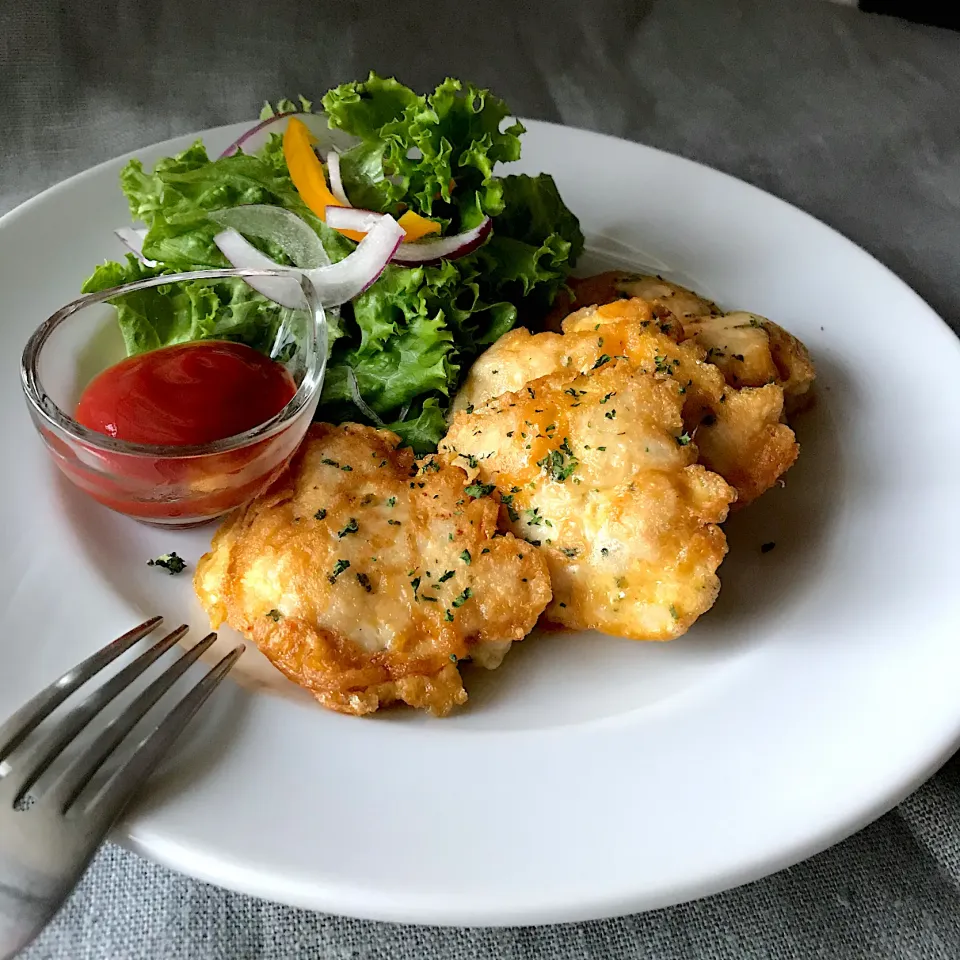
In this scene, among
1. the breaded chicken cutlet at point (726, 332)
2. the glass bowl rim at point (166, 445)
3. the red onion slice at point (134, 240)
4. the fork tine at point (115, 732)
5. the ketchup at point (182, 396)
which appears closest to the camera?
the fork tine at point (115, 732)

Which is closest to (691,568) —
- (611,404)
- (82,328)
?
(611,404)

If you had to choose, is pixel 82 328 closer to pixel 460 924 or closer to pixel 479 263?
pixel 479 263

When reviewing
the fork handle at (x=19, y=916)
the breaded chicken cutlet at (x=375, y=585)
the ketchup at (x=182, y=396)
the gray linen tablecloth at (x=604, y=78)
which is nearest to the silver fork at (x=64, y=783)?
the fork handle at (x=19, y=916)

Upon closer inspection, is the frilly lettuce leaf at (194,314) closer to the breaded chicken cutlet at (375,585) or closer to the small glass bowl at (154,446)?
the small glass bowl at (154,446)

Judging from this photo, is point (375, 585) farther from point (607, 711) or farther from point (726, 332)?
point (726, 332)

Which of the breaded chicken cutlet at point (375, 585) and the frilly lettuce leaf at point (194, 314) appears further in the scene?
the frilly lettuce leaf at point (194, 314)

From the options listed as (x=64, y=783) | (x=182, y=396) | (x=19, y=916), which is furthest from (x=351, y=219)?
(x=19, y=916)

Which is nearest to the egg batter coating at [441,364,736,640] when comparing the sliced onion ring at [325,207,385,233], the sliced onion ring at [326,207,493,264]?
the sliced onion ring at [326,207,493,264]
